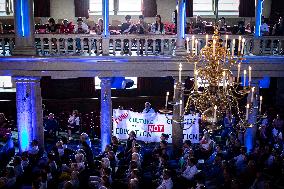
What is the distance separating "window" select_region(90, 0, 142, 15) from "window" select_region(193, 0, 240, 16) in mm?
2566

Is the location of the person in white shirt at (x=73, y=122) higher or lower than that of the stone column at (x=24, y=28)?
lower

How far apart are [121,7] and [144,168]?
9.27 meters

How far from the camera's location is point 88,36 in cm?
1485

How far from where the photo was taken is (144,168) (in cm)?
1385

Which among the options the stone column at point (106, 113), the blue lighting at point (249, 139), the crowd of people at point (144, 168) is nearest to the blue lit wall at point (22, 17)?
the stone column at point (106, 113)

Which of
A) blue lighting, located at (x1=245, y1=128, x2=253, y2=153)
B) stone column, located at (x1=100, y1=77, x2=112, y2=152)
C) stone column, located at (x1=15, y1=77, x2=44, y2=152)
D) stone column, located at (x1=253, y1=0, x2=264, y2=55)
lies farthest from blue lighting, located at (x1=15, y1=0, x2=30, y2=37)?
blue lighting, located at (x1=245, y1=128, x2=253, y2=153)

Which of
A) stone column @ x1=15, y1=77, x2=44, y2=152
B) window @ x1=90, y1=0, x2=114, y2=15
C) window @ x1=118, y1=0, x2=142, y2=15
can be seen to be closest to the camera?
stone column @ x1=15, y1=77, x2=44, y2=152

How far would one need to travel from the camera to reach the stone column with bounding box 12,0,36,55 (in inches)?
563

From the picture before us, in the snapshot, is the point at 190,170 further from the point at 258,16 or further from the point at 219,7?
the point at 219,7

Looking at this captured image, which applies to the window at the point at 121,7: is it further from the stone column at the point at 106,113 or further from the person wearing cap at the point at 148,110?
the stone column at the point at 106,113

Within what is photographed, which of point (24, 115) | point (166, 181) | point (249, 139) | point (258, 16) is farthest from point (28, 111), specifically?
point (258, 16)

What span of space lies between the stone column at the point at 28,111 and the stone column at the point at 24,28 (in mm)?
948

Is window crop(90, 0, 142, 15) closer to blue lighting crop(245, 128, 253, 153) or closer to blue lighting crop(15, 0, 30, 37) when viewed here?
blue lighting crop(15, 0, 30, 37)

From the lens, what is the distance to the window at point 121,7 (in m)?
20.6
